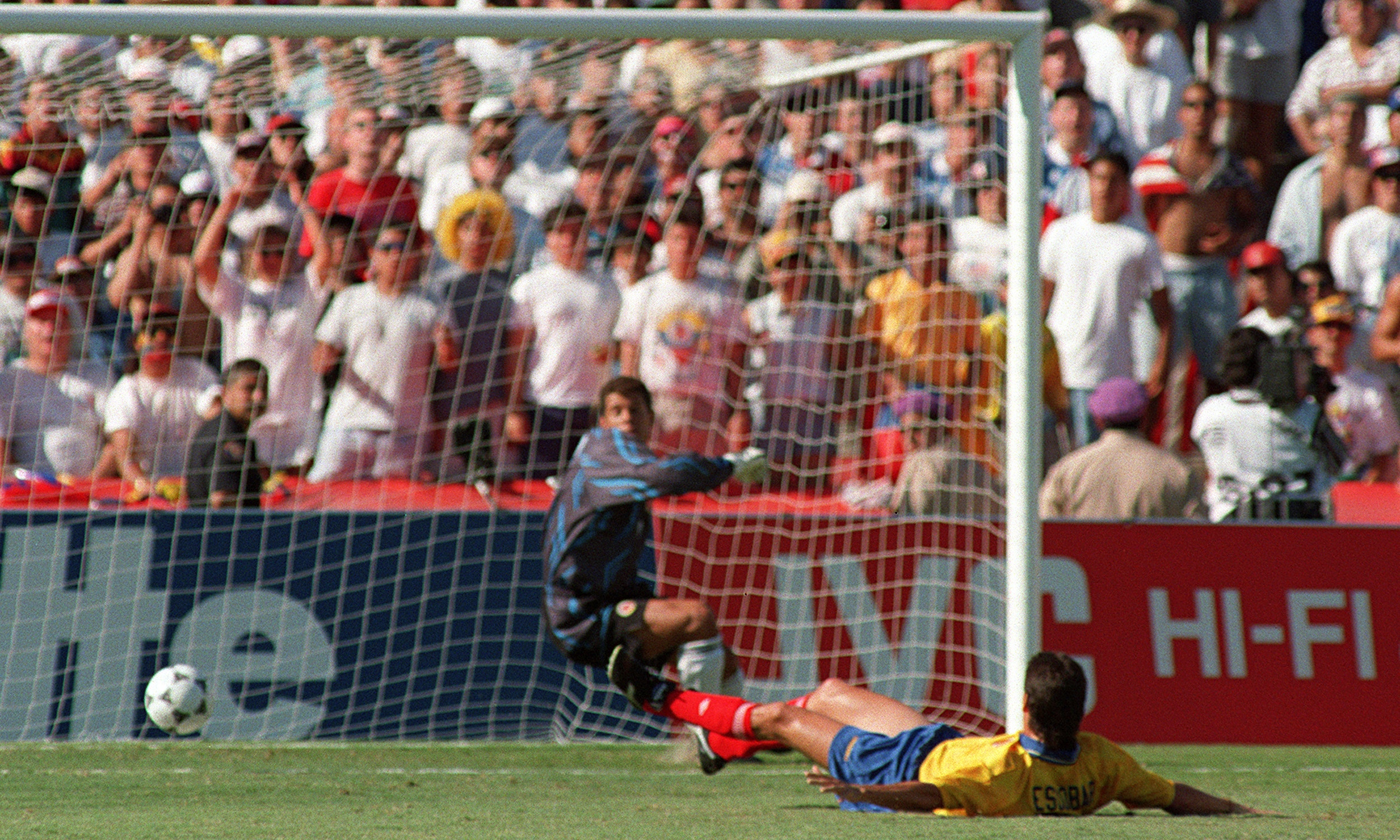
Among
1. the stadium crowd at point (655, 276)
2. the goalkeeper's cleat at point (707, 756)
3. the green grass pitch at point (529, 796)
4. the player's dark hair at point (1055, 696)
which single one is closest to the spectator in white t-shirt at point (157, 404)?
the stadium crowd at point (655, 276)

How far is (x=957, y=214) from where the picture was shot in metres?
9.97

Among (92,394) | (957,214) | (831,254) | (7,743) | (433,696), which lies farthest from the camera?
(957,214)

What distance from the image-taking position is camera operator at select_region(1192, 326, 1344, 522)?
809 centimetres

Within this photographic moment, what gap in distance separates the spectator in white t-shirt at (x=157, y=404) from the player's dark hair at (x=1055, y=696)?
4854 mm

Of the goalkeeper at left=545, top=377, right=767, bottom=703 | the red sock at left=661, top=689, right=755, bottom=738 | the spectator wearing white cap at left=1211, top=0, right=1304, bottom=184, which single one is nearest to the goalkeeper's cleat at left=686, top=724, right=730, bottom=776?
the red sock at left=661, top=689, right=755, bottom=738

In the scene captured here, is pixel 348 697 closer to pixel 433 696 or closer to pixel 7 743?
pixel 433 696

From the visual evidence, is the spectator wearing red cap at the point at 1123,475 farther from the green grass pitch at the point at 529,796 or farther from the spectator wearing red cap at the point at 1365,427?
the spectator wearing red cap at the point at 1365,427

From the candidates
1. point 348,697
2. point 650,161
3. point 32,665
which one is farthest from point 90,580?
point 650,161

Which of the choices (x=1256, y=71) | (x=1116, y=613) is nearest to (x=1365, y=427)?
(x=1116, y=613)

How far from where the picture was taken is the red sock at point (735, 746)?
18.0ft

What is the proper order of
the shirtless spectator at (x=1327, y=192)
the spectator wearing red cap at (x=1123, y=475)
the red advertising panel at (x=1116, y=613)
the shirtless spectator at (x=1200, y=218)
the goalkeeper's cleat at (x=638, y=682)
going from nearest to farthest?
the goalkeeper's cleat at (x=638, y=682), the red advertising panel at (x=1116, y=613), the spectator wearing red cap at (x=1123, y=475), the shirtless spectator at (x=1200, y=218), the shirtless spectator at (x=1327, y=192)

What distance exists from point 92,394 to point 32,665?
63.8 inches

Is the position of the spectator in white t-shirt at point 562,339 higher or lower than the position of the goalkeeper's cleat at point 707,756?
higher

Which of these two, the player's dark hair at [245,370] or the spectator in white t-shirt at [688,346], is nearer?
the player's dark hair at [245,370]
